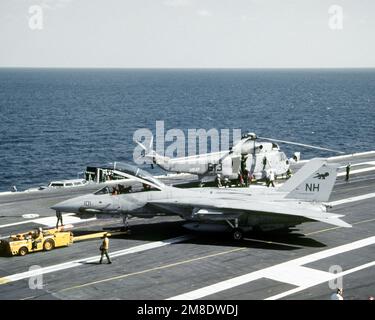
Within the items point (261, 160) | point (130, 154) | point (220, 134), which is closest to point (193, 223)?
point (261, 160)

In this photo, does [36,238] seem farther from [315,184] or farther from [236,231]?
[315,184]

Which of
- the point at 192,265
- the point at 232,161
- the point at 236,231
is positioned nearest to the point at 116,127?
the point at 232,161

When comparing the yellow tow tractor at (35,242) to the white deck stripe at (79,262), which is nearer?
the white deck stripe at (79,262)

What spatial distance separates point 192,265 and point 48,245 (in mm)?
7963

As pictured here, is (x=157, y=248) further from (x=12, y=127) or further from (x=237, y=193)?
(x=12, y=127)

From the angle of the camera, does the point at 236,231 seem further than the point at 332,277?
Yes

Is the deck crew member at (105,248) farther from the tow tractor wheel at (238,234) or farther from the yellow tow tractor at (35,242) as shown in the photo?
the tow tractor wheel at (238,234)

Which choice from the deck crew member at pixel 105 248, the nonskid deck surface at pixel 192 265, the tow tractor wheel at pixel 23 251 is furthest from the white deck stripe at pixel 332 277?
the tow tractor wheel at pixel 23 251

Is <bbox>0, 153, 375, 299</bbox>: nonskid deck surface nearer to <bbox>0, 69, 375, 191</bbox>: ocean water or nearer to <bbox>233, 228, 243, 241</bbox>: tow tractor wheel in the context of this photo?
<bbox>233, 228, 243, 241</bbox>: tow tractor wheel

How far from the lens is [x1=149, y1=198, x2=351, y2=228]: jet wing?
27.8 m

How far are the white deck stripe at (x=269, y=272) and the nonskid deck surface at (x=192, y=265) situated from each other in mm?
43

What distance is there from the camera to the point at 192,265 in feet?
83.3

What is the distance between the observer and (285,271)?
80.4 feet

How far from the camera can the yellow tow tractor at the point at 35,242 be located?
26.5 m
